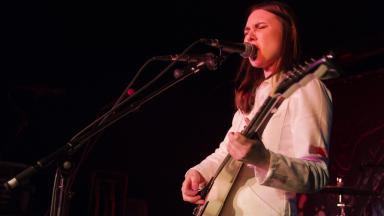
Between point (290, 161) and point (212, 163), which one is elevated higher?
point (212, 163)

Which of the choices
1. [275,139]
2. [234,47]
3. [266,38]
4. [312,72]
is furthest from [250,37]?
[312,72]

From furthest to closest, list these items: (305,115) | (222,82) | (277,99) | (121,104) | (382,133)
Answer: (222,82) → (382,133) → (121,104) → (305,115) → (277,99)

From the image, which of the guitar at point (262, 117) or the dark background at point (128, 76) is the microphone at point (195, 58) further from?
the dark background at point (128, 76)

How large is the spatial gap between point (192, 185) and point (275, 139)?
527 millimetres

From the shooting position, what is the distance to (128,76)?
441cm

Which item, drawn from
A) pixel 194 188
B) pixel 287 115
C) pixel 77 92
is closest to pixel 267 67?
pixel 287 115

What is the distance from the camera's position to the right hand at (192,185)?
1973 millimetres

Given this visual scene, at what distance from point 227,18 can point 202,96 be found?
1229mm

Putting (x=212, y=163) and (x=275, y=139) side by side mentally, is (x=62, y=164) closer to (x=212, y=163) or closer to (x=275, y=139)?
(x=212, y=163)

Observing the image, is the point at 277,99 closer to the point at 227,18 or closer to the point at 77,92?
the point at 227,18

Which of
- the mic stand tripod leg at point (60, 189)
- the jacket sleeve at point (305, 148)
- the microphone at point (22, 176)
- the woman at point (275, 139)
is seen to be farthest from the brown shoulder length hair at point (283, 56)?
the microphone at point (22, 176)

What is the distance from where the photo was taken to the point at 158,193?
4.86 metres

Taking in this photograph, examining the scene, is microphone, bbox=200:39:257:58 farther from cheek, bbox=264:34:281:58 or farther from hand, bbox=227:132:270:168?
hand, bbox=227:132:270:168

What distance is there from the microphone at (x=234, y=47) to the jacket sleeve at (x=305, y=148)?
0.32 m
